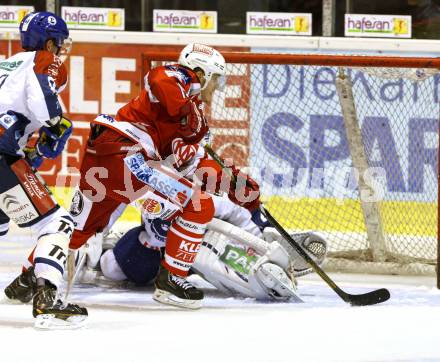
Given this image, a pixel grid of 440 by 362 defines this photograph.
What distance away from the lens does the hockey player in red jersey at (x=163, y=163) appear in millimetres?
4223

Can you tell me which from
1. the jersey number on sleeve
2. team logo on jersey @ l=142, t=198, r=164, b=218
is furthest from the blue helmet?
team logo on jersey @ l=142, t=198, r=164, b=218

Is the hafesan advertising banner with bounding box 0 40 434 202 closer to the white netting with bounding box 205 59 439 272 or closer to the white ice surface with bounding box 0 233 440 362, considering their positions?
the white netting with bounding box 205 59 439 272

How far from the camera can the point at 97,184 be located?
4.33 m

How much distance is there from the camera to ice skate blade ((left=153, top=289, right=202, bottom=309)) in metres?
4.25

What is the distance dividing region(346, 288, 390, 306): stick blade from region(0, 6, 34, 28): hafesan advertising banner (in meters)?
3.28

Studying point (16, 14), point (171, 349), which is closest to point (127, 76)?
point (16, 14)

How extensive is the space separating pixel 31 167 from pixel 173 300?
86 centimetres

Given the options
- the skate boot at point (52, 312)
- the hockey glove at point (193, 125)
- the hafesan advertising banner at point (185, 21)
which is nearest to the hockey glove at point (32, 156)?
the skate boot at point (52, 312)

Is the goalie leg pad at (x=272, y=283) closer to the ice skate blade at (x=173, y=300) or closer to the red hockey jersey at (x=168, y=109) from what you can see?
the ice skate blade at (x=173, y=300)

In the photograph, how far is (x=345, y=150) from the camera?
595cm

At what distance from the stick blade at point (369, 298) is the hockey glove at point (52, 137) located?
54.4 inches

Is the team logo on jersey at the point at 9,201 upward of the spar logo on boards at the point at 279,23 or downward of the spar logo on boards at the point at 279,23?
downward

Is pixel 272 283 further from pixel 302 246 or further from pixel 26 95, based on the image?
pixel 26 95

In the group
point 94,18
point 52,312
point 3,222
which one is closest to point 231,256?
point 3,222
